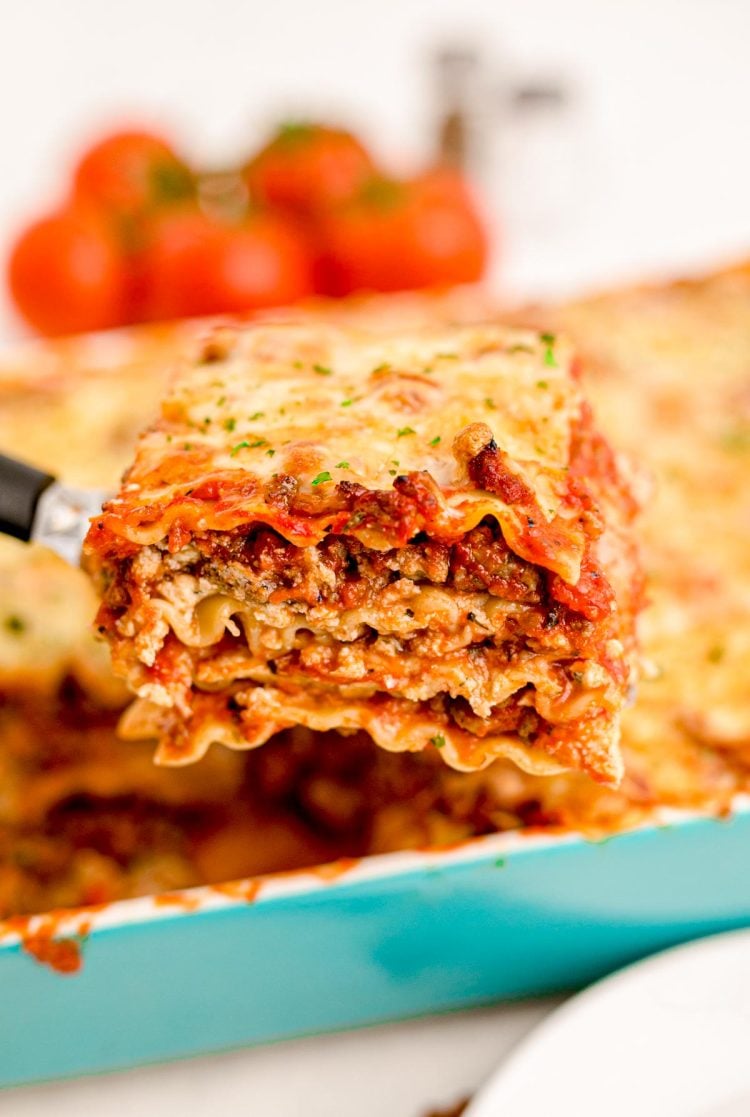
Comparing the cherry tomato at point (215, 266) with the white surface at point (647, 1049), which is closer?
the white surface at point (647, 1049)

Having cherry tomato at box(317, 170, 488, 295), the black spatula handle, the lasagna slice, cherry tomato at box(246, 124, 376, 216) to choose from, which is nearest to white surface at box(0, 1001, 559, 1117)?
the lasagna slice

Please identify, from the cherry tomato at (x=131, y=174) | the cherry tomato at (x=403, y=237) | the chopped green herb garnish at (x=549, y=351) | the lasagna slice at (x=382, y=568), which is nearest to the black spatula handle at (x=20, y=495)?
the lasagna slice at (x=382, y=568)

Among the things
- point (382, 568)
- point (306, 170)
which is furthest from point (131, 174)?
point (382, 568)

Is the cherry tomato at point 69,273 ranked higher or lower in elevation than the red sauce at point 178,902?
higher

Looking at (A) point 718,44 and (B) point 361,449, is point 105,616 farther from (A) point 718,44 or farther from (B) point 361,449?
(A) point 718,44

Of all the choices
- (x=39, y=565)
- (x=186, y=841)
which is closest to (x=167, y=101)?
(x=39, y=565)

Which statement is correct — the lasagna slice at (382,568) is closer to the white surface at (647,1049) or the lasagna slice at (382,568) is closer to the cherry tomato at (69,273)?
the white surface at (647,1049)
